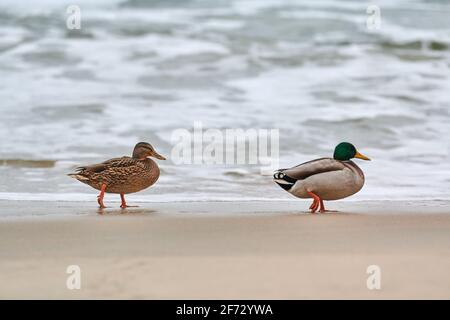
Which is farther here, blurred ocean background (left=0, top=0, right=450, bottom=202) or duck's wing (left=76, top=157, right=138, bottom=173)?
blurred ocean background (left=0, top=0, right=450, bottom=202)

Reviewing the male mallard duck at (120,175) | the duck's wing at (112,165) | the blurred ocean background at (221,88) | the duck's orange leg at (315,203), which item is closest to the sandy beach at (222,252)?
the duck's orange leg at (315,203)

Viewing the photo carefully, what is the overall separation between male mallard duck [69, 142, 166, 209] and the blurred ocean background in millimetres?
615

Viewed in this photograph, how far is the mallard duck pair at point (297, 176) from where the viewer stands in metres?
6.00

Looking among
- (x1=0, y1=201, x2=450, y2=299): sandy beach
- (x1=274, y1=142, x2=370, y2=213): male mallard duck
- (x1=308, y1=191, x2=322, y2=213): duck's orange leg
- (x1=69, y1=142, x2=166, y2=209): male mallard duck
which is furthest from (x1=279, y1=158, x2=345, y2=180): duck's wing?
(x1=69, y1=142, x2=166, y2=209): male mallard duck

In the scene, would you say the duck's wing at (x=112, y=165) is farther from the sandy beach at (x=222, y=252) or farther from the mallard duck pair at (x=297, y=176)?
the sandy beach at (x=222, y=252)

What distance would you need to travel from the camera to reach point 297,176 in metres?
6.03

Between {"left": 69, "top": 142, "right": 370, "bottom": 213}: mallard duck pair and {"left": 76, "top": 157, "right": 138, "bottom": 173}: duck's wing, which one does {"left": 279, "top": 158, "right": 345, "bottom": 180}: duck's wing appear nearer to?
{"left": 69, "top": 142, "right": 370, "bottom": 213}: mallard duck pair

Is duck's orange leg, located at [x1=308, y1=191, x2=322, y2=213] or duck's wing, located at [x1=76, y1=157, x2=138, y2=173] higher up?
duck's wing, located at [x1=76, y1=157, x2=138, y2=173]

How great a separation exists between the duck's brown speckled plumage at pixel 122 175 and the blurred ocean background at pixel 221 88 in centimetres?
62

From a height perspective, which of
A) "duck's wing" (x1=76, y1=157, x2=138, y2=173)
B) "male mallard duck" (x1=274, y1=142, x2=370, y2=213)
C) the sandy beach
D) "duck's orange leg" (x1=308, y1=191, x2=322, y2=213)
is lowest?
the sandy beach

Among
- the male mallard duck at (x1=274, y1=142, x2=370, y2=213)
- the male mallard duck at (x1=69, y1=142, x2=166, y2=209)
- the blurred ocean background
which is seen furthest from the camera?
the blurred ocean background

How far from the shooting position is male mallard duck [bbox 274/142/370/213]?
600cm
